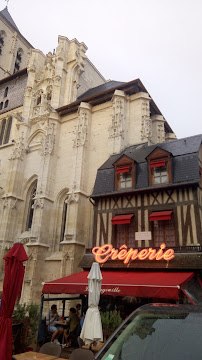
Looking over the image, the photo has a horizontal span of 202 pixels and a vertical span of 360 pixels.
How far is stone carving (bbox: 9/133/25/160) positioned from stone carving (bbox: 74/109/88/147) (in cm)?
513

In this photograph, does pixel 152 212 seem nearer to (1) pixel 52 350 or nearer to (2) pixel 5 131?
(1) pixel 52 350

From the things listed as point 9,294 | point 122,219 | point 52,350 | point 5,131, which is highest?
point 5,131

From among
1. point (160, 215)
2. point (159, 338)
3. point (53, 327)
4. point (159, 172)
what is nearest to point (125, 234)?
point (160, 215)

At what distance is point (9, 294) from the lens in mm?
6176

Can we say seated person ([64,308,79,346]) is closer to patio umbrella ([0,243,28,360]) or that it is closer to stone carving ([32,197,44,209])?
patio umbrella ([0,243,28,360])

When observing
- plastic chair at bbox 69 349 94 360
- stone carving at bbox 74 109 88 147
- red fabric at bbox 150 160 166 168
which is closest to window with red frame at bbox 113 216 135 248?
red fabric at bbox 150 160 166 168

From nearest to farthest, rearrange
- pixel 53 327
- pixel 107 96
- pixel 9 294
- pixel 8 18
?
pixel 9 294 < pixel 53 327 < pixel 107 96 < pixel 8 18

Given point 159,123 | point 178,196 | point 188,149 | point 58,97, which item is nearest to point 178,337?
point 178,196

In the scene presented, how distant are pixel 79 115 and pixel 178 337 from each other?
56.9 feet

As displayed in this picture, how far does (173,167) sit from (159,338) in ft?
34.1

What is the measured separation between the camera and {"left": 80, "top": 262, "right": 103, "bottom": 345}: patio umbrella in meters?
6.02

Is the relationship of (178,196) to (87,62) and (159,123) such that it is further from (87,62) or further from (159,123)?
(87,62)

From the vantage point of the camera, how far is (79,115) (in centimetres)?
1839

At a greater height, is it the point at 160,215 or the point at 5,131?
the point at 5,131
